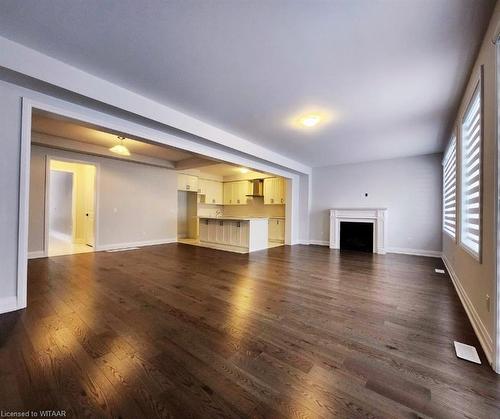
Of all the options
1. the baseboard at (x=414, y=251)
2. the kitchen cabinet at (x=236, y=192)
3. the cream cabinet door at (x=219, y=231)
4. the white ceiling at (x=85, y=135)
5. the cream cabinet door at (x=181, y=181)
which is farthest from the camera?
the kitchen cabinet at (x=236, y=192)

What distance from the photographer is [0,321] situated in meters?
2.25

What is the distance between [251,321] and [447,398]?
1512mm

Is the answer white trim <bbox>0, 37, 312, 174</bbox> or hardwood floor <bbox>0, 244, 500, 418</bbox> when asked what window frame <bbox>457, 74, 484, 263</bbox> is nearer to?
hardwood floor <bbox>0, 244, 500, 418</bbox>

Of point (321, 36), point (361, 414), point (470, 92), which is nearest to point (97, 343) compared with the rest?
point (361, 414)

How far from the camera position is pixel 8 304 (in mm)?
2467

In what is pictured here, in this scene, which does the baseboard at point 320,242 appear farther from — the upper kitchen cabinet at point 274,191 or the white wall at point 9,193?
the white wall at point 9,193

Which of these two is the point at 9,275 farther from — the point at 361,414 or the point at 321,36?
the point at 321,36

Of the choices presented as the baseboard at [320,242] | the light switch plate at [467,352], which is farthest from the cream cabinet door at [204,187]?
the light switch plate at [467,352]

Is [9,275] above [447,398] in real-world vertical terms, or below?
above

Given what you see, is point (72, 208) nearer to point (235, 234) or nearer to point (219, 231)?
point (219, 231)

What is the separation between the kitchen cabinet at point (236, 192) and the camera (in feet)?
30.6

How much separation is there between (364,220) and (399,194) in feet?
3.74

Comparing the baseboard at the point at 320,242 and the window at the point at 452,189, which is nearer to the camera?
the window at the point at 452,189

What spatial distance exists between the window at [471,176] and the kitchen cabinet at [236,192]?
6837 mm
